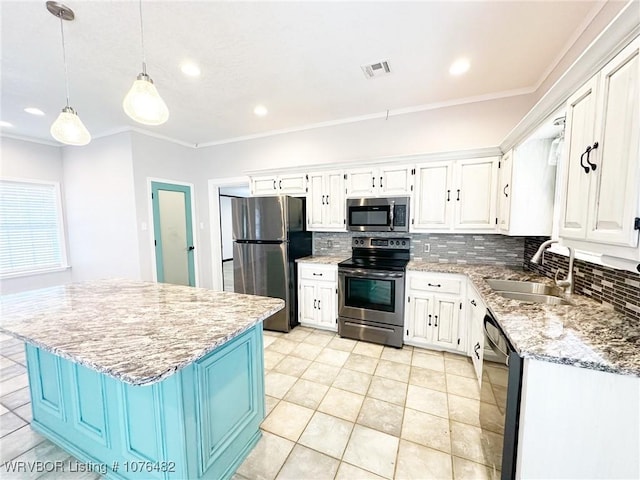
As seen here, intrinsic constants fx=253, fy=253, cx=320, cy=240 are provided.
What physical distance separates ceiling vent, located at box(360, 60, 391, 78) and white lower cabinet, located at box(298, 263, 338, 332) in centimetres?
205

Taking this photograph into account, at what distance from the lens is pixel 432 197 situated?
2.85 metres

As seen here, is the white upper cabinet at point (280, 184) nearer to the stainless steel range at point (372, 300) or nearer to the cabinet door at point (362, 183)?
the cabinet door at point (362, 183)

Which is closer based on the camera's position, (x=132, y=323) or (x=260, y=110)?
(x=132, y=323)

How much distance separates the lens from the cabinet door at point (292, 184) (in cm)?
343

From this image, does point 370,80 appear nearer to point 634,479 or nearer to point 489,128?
point 489,128

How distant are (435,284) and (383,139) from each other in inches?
76.3

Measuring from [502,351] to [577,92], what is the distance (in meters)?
1.40

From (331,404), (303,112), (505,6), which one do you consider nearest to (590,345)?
(331,404)

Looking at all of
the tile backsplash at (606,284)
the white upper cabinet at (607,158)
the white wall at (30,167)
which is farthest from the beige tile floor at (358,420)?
the white wall at (30,167)

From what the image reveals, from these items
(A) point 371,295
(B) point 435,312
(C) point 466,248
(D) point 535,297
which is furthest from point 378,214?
(D) point 535,297

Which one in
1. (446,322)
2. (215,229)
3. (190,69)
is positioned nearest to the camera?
(190,69)

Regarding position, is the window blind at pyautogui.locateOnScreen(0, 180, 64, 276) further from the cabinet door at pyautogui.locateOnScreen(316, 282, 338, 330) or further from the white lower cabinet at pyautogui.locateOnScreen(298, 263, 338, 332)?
the cabinet door at pyautogui.locateOnScreen(316, 282, 338, 330)

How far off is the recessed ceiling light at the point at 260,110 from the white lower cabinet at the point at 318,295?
2002 millimetres

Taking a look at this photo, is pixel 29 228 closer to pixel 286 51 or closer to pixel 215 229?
pixel 215 229
